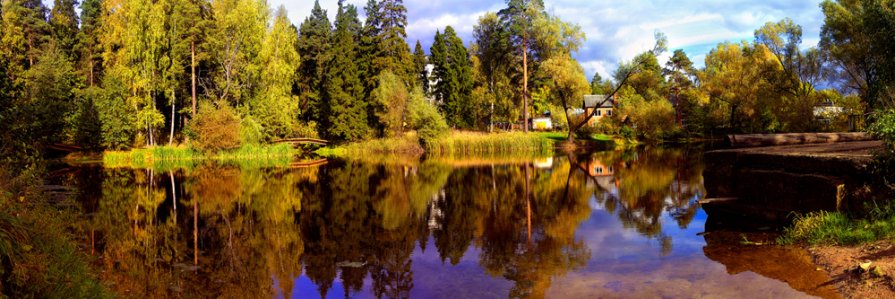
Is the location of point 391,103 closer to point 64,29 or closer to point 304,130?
point 304,130

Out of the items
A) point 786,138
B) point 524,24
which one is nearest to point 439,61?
point 524,24

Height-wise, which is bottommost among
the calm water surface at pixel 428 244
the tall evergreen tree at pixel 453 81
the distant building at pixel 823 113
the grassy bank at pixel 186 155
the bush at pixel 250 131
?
the calm water surface at pixel 428 244

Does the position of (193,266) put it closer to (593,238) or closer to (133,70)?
(593,238)

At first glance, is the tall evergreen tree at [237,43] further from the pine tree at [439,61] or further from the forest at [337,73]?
the pine tree at [439,61]

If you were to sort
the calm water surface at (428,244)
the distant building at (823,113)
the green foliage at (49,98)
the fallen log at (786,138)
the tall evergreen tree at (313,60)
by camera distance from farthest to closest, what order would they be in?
1. the tall evergreen tree at (313,60)
2. the distant building at (823,113)
3. the fallen log at (786,138)
4. the green foliage at (49,98)
5. the calm water surface at (428,244)

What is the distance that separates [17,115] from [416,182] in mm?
14018

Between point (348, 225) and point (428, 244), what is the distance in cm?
261

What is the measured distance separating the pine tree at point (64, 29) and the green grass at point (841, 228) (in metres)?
53.5

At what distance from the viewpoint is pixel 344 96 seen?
44812 mm

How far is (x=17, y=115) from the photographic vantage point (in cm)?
833

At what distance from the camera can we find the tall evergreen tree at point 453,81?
5288 centimetres

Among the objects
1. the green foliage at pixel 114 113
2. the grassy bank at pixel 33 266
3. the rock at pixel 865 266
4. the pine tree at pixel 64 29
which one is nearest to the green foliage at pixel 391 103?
the green foliage at pixel 114 113

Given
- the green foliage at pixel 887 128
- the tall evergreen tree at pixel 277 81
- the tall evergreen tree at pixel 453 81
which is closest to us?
the green foliage at pixel 887 128

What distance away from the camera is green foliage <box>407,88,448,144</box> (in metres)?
42.3
